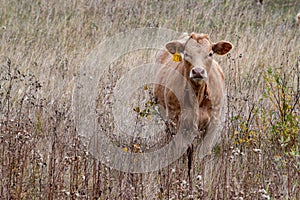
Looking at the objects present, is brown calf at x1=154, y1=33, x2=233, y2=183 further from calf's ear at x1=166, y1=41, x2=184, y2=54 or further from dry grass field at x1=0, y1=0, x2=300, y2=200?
dry grass field at x1=0, y1=0, x2=300, y2=200

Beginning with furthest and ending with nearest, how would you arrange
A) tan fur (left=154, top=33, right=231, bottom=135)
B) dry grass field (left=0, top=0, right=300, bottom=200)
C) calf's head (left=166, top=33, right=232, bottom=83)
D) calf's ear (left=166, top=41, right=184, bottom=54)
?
calf's ear (left=166, top=41, right=184, bottom=54) < tan fur (left=154, top=33, right=231, bottom=135) < calf's head (left=166, top=33, right=232, bottom=83) < dry grass field (left=0, top=0, right=300, bottom=200)

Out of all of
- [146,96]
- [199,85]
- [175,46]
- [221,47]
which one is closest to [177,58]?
[175,46]

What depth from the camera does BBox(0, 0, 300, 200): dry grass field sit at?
4.00 meters

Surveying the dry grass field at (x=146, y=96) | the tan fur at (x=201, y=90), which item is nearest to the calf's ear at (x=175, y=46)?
the tan fur at (x=201, y=90)

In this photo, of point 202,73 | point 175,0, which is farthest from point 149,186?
point 175,0

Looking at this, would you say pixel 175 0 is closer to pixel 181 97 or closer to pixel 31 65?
pixel 31 65

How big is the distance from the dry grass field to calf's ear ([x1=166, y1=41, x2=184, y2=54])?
0.51 m

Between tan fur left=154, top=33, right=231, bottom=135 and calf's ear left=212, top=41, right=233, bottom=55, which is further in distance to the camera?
calf's ear left=212, top=41, right=233, bottom=55

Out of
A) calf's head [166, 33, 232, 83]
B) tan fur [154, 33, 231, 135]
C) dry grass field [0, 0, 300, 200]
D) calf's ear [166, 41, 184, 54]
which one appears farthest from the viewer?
calf's ear [166, 41, 184, 54]

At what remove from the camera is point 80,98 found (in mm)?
6254

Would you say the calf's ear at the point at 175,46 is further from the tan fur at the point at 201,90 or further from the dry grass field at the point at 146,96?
the dry grass field at the point at 146,96

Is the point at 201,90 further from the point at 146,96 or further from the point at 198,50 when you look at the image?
the point at 146,96

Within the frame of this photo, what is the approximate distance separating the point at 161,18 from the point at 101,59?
7.48ft

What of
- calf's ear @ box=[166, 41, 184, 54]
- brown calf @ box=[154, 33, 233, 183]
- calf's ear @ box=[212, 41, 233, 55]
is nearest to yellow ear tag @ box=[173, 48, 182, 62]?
brown calf @ box=[154, 33, 233, 183]
